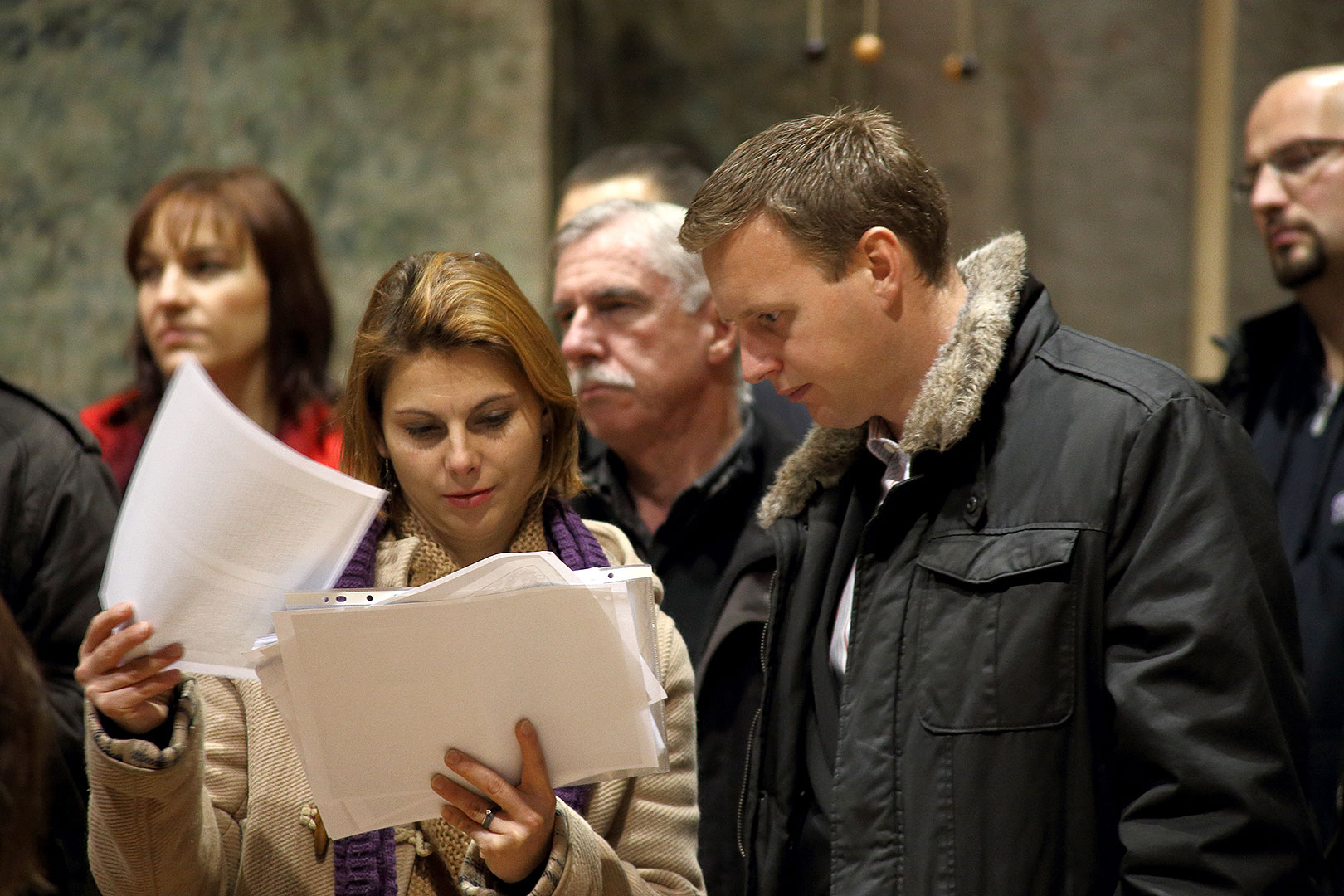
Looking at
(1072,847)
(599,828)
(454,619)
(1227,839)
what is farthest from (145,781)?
(1227,839)

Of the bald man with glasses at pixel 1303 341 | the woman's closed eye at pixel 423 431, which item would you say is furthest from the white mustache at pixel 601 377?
the bald man with glasses at pixel 1303 341

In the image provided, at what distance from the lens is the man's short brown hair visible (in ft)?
6.29

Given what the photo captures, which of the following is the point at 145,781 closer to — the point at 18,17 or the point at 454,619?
the point at 454,619

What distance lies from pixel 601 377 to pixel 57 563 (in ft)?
3.60

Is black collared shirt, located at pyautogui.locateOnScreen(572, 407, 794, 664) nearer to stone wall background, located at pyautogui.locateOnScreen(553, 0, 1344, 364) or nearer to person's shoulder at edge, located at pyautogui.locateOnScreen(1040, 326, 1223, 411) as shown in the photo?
person's shoulder at edge, located at pyautogui.locateOnScreen(1040, 326, 1223, 411)

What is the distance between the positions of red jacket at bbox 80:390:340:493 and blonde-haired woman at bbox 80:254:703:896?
128 centimetres

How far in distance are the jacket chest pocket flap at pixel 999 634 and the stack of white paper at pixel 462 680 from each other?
16.5 inches

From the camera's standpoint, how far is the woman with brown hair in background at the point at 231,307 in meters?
3.28

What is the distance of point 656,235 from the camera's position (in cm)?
290

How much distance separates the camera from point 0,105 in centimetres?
418

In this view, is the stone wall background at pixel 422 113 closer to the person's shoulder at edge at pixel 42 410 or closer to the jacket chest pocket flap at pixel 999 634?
the person's shoulder at edge at pixel 42 410

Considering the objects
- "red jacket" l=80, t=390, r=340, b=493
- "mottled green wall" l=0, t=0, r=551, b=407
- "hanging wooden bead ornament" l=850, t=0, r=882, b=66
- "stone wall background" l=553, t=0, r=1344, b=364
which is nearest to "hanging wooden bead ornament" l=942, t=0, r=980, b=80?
"stone wall background" l=553, t=0, r=1344, b=364

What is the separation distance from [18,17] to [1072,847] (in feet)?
13.1

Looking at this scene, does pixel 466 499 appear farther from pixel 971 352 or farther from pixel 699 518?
pixel 699 518
